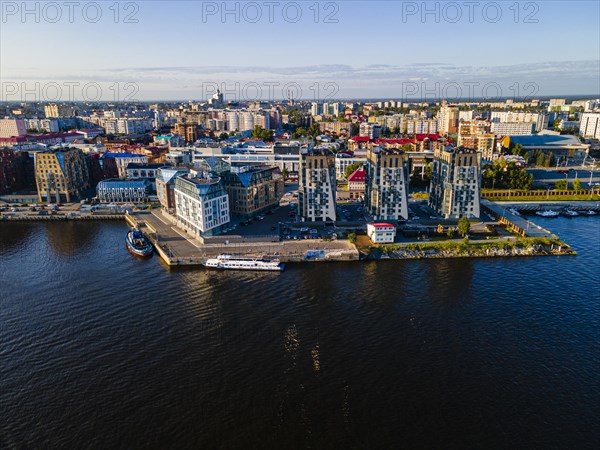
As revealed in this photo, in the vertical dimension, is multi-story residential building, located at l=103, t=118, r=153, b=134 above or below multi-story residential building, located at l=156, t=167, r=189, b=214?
above

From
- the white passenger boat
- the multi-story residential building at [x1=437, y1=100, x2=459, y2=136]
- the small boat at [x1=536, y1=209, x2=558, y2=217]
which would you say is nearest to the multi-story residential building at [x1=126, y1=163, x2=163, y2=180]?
the white passenger boat

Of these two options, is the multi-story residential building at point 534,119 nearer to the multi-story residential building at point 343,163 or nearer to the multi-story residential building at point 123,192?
the multi-story residential building at point 343,163

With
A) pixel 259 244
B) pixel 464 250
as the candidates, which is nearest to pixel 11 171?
pixel 259 244

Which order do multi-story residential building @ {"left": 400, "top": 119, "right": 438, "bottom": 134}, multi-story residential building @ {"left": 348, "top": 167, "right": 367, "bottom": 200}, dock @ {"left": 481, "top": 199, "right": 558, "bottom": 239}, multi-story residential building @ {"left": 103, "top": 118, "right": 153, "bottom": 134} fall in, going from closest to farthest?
dock @ {"left": 481, "top": 199, "right": 558, "bottom": 239} → multi-story residential building @ {"left": 348, "top": 167, "right": 367, "bottom": 200} → multi-story residential building @ {"left": 400, "top": 119, "right": 438, "bottom": 134} → multi-story residential building @ {"left": 103, "top": 118, "right": 153, "bottom": 134}

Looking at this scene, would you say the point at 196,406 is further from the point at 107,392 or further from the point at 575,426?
the point at 575,426

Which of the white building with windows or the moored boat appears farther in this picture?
the moored boat

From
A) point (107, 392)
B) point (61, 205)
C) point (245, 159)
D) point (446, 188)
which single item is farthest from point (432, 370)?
point (245, 159)

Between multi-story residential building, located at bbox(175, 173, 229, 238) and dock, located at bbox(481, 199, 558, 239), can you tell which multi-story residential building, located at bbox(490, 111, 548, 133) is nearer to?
dock, located at bbox(481, 199, 558, 239)
